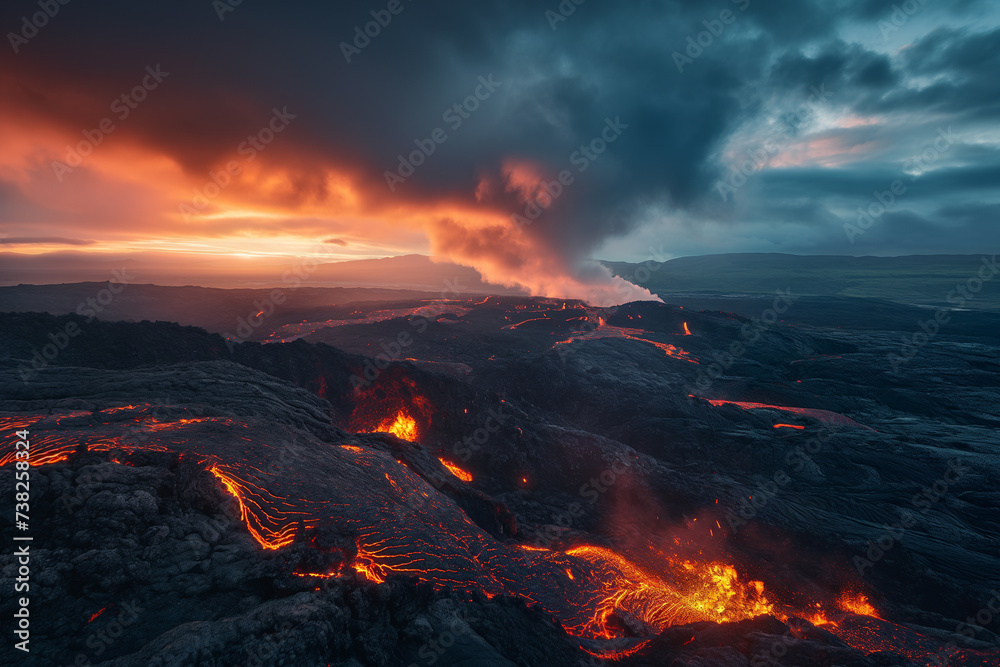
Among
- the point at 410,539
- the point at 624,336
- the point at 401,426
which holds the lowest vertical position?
the point at 401,426

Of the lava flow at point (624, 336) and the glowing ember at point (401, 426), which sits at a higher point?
the lava flow at point (624, 336)

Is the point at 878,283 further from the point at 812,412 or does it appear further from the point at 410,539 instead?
the point at 410,539

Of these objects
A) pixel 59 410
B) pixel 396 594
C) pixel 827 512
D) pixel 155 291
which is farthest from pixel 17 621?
pixel 155 291

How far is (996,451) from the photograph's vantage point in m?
21.0

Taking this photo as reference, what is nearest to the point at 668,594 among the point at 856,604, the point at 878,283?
the point at 856,604

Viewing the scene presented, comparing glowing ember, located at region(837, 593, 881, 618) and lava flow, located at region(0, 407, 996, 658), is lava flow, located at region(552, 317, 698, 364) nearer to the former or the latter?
glowing ember, located at region(837, 593, 881, 618)

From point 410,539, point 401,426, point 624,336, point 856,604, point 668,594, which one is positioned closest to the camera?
point 410,539

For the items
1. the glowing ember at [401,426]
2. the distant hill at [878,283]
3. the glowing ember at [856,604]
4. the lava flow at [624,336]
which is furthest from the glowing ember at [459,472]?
the distant hill at [878,283]

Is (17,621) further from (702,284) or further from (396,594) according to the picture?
(702,284)

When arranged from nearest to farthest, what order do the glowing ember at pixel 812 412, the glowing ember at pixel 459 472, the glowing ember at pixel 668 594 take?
the glowing ember at pixel 668 594 < the glowing ember at pixel 459 472 < the glowing ember at pixel 812 412

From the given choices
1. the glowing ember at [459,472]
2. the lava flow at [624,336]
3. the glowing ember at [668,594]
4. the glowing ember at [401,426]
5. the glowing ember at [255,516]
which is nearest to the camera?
the glowing ember at [255,516]

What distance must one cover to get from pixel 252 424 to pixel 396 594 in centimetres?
659

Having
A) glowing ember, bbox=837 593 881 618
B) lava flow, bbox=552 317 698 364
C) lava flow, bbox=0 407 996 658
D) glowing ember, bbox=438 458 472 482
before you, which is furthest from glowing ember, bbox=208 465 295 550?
lava flow, bbox=552 317 698 364

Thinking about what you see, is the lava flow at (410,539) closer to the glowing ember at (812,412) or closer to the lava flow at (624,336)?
the glowing ember at (812,412)
